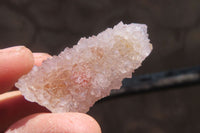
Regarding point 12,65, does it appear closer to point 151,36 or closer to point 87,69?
point 87,69

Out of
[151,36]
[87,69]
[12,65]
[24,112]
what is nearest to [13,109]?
[24,112]

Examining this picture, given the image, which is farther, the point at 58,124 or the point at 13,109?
the point at 13,109

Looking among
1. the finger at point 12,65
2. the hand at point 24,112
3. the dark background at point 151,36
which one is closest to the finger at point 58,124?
the hand at point 24,112

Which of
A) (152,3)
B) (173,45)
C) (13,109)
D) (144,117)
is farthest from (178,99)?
(13,109)

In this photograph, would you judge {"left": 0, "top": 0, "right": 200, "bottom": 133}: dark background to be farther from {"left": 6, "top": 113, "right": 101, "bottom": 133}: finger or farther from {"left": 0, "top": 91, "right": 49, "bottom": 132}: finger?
{"left": 6, "top": 113, "right": 101, "bottom": 133}: finger

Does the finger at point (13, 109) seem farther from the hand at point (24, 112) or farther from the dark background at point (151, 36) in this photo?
the dark background at point (151, 36)

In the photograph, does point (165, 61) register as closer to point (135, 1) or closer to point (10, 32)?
point (135, 1)
